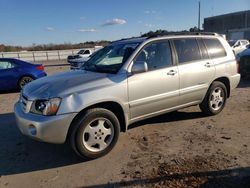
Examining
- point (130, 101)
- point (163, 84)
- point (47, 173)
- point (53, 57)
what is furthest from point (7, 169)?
point (53, 57)

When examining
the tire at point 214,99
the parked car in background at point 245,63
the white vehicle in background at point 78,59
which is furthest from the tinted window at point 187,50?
the parked car in background at point 245,63

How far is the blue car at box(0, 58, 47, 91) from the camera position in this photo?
11750 millimetres

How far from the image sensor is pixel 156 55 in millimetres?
5672

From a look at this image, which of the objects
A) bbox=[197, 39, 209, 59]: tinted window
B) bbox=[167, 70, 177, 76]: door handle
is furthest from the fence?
bbox=[167, 70, 177, 76]: door handle

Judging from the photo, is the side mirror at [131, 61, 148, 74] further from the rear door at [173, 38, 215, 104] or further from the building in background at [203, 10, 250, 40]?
the building in background at [203, 10, 250, 40]

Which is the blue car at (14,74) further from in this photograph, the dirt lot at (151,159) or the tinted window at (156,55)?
the tinted window at (156,55)

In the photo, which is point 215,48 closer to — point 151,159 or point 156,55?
point 156,55

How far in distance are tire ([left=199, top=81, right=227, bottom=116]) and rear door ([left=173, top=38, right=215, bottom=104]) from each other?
21 cm

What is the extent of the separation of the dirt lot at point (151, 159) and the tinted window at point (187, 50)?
134 centimetres

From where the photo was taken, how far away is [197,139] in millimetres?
5488

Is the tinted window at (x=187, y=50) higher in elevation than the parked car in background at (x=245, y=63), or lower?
higher

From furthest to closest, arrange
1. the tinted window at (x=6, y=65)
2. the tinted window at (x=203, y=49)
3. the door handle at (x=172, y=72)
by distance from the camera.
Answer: the tinted window at (x=6, y=65)
the tinted window at (x=203, y=49)
the door handle at (x=172, y=72)

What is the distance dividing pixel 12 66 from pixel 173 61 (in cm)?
811

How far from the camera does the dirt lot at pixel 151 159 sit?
13.3 ft
